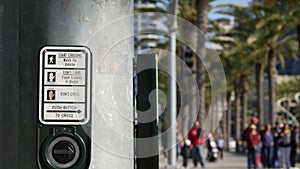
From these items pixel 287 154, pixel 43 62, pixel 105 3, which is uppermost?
pixel 105 3

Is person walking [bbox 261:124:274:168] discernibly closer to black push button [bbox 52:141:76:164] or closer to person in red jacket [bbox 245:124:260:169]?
person in red jacket [bbox 245:124:260:169]

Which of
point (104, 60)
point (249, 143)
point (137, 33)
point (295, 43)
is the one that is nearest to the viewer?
point (104, 60)

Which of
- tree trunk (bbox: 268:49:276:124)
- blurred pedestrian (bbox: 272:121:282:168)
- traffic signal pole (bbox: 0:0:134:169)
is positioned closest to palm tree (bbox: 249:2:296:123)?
tree trunk (bbox: 268:49:276:124)

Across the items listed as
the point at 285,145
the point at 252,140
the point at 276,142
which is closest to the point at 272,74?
the point at 276,142

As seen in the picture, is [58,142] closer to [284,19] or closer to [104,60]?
[104,60]

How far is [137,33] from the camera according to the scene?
2.46 m

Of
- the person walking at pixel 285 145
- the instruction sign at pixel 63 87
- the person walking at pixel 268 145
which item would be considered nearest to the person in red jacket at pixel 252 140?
the person walking at pixel 268 145

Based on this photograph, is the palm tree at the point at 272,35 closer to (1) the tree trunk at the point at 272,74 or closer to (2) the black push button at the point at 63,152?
(1) the tree trunk at the point at 272,74

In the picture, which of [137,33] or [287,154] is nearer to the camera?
[137,33]

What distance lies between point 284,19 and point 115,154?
3785cm

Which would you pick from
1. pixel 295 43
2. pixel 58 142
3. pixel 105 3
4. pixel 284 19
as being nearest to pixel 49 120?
pixel 58 142

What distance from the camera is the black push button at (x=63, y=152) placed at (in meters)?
2.10

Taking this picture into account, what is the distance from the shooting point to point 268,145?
68.9 feet

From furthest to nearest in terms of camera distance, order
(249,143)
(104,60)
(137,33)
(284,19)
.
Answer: (284,19) → (249,143) → (137,33) → (104,60)
